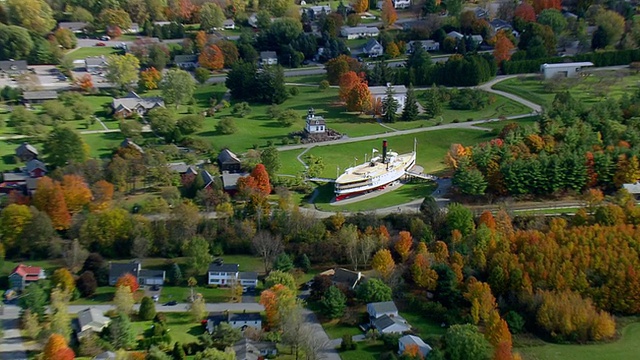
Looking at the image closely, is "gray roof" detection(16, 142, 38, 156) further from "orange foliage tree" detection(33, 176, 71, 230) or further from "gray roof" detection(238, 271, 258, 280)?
"gray roof" detection(238, 271, 258, 280)

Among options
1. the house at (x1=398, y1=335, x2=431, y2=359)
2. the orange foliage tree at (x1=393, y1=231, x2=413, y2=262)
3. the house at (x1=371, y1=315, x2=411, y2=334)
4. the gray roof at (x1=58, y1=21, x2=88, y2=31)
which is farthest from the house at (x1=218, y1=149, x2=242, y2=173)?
the gray roof at (x1=58, y1=21, x2=88, y2=31)

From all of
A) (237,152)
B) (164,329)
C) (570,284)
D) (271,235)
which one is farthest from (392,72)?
(164,329)

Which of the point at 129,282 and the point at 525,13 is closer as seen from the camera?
the point at 129,282

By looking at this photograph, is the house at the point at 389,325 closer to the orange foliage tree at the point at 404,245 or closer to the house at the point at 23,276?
the orange foliage tree at the point at 404,245

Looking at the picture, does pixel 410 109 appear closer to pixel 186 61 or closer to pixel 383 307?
pixel 186 61

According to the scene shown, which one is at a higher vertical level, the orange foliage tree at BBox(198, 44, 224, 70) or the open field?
the orange foliage tree at BBox(198, 44, 224, 70)

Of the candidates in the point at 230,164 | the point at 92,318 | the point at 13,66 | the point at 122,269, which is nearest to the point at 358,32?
the point at 13,66

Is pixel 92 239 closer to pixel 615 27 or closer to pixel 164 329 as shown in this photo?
pixel 164 329
